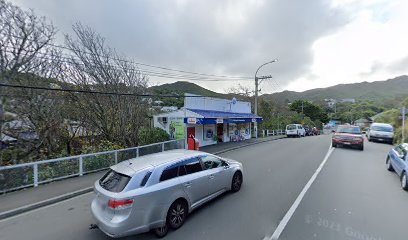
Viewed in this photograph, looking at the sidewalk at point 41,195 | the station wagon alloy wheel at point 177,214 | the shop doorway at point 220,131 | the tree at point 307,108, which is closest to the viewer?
the station wagon alloy wheel at point 177,214

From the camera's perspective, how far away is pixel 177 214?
172 inches

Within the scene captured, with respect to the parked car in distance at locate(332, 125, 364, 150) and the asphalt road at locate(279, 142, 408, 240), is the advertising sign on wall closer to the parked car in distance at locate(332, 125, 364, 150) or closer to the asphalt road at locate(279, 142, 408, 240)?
the parked car in distance at locate(332, 125, 364, 150)

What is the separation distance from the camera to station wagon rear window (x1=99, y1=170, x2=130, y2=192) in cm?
394

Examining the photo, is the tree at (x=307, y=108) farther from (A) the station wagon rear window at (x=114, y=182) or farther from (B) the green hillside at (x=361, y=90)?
(B) the green hillside at (x=361, y=90)

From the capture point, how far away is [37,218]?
5.09 metres

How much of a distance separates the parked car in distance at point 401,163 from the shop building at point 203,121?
1023 centimetres

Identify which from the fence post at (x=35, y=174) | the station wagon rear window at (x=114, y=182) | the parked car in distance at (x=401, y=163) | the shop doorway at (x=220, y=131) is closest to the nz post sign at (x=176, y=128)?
the shop doorway at (x=220, y=131)

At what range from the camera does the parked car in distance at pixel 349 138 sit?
1384 cm

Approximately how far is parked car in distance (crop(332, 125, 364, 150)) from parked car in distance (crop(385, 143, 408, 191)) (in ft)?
18.6

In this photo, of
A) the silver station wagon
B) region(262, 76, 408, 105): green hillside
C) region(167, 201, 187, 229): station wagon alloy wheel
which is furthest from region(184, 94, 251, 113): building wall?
region(262, 76, 408, 105): green hillside

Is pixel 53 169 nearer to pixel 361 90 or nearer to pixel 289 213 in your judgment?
pixel 289 213

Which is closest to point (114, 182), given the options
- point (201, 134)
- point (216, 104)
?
point (201, 134)

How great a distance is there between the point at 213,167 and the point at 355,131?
543 inches

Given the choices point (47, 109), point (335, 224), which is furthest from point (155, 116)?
point (335, 224)
